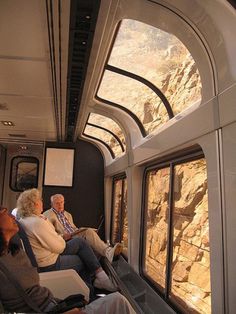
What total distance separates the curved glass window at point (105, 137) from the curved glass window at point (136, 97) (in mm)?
1856

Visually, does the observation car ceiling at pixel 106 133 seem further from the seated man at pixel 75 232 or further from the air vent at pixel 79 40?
the air vent at pixel 79 40

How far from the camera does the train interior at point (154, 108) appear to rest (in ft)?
6.18

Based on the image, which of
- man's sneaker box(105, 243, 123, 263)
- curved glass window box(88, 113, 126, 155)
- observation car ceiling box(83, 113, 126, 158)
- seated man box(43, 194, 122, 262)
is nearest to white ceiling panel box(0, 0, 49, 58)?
observation car ceiling box(83, 113, 126, 158)

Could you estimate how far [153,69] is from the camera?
3076 mm

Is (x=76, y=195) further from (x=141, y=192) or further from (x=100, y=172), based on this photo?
(x=141, y=192)

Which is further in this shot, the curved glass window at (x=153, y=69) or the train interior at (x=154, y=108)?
the curved glass window at (x=153, y=69)

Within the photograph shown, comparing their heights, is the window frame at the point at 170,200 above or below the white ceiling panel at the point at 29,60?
below

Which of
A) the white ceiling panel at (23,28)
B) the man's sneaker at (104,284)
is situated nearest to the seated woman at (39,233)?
the man's sneaker at (104,284)

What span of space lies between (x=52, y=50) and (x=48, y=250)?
84.0 inches

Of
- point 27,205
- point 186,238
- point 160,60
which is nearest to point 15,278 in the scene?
point 186,238

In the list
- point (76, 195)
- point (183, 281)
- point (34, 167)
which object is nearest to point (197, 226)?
point (183, 281)

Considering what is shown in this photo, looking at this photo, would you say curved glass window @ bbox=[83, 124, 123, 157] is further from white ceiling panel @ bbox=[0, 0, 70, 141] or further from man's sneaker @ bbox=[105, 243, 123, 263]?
man's sneaker @ bbox=[105, 243, 123, 263]

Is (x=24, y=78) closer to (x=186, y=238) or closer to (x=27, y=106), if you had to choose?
(x=27, y=106)

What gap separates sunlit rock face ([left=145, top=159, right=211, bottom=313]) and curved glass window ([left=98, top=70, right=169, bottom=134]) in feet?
1.87
